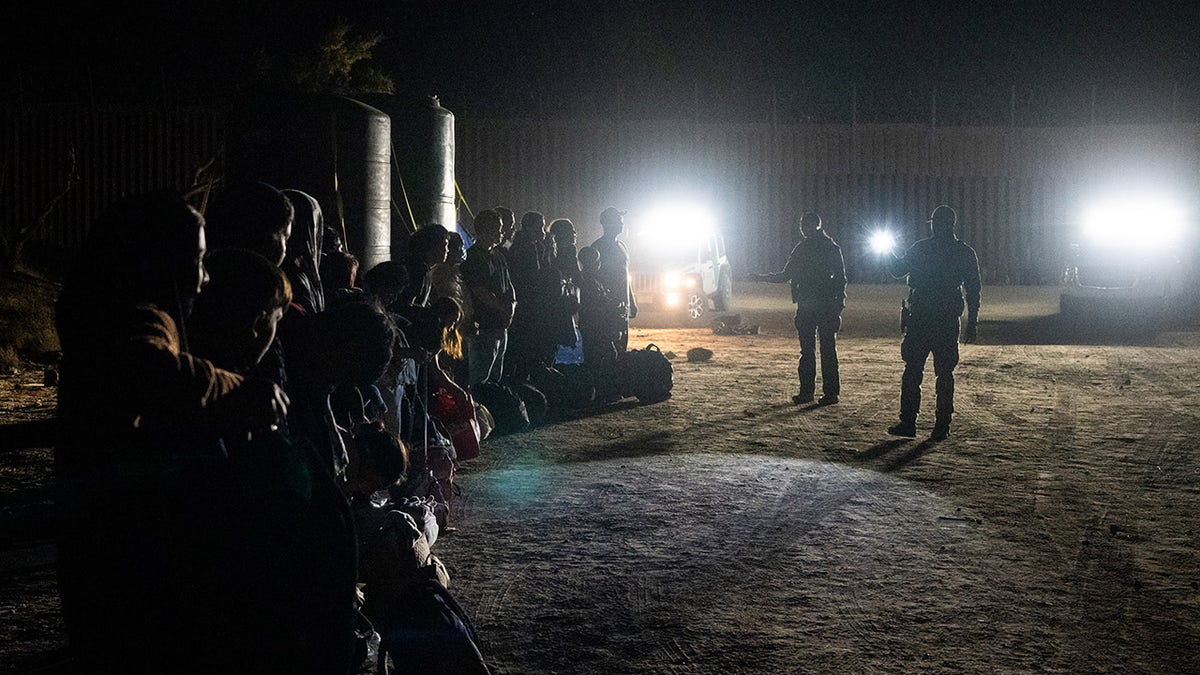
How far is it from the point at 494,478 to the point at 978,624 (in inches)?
145

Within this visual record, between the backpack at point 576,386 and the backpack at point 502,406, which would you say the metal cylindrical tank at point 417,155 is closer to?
the backpack at point 576,386

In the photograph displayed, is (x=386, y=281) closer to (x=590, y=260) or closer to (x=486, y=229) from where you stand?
(x=486, y=229)

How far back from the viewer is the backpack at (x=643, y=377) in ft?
35.9

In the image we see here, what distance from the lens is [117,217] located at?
2529mm

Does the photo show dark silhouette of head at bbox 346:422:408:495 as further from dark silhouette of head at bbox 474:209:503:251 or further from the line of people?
dark silhouette of head at bbox 474:209:503:251

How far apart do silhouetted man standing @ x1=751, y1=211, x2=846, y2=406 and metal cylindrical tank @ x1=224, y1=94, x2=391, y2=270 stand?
3.89 meters

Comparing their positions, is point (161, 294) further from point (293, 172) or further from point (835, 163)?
point (835, 163)

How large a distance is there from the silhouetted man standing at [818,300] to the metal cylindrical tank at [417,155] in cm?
376

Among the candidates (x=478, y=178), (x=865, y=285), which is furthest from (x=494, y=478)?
(x=865, y=285)

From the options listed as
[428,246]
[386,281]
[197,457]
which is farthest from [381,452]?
[428,246]

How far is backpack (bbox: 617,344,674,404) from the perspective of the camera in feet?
35.9

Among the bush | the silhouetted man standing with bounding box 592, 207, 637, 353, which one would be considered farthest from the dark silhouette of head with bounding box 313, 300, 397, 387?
the bush

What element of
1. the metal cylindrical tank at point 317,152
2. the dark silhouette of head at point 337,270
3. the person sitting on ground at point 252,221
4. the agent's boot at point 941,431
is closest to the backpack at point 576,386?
the metal cylindrical tank at point 317,152

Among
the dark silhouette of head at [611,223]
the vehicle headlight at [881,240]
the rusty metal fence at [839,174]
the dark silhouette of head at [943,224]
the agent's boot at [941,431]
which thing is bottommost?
the agent's boot at [941,431]
